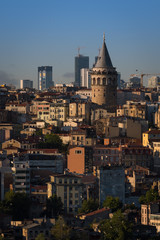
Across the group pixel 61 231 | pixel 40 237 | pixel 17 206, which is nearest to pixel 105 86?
pixel 17 206

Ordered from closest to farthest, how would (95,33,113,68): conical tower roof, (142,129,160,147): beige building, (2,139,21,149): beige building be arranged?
1. (2,139,21,149): beige building
2. (142,129,160,147): beige building
3. (95,33,113,68): conical tower roof

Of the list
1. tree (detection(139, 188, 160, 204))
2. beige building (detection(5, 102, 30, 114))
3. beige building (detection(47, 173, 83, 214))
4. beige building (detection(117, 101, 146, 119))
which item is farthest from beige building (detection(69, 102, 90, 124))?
beige building (detection(47, 173, 83, 214))

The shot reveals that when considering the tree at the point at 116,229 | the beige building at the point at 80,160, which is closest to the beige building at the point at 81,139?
the beige building at the point at 80,160

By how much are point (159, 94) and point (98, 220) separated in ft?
267

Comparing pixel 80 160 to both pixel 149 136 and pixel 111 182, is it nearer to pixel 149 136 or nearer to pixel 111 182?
pixel 111 182

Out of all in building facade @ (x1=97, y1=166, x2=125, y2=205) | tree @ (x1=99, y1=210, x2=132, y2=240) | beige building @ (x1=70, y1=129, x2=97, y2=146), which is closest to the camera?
tree @ (x1=99, y1=210, x2=132, y2=240)

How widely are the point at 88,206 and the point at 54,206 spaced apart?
278 cm

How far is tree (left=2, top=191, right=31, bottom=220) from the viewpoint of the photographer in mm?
71375

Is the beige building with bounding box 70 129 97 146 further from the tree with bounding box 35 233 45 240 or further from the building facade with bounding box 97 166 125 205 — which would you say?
the tree with bounding box 35 233 45 240

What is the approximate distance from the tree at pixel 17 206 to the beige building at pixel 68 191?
2743mm

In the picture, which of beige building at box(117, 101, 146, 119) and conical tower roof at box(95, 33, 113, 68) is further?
conical tower roof at box(95, 33, 113, 68)

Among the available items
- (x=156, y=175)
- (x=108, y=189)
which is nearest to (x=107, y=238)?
(x=108, y=189)

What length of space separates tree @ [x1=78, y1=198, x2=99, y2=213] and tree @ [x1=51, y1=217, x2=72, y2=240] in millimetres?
8015

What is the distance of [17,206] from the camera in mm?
71812
